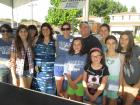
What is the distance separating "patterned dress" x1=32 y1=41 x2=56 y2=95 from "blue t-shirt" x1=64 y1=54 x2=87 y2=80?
371mm

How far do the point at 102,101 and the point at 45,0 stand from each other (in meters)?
3.38

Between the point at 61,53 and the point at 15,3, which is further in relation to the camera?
the point at 15,3

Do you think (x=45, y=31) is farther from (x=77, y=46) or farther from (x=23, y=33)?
(x=77, y=46)

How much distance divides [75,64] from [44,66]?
0.59 meters

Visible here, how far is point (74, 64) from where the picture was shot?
4637 millimetres

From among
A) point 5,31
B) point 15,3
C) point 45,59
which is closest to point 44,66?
point 45,59

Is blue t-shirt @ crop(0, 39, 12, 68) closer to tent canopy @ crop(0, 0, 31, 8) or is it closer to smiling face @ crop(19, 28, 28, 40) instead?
smiling face @ crop(19, 28, 28, 40)

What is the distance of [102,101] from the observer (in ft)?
14.2

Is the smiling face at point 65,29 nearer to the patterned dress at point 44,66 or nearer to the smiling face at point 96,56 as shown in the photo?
the patterned dress at point 44,66

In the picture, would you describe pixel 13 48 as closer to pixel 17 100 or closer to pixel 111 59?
pixel 111 59

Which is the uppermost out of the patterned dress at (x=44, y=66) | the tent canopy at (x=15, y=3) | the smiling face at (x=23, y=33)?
the tent canopy at (x=15, y=3)

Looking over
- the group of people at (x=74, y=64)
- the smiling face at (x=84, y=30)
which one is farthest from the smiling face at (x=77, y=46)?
the smiling face at (x=84, y=30)

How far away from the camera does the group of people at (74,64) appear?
14.1 ft

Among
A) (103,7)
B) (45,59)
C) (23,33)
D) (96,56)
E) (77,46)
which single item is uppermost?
(103,7)
